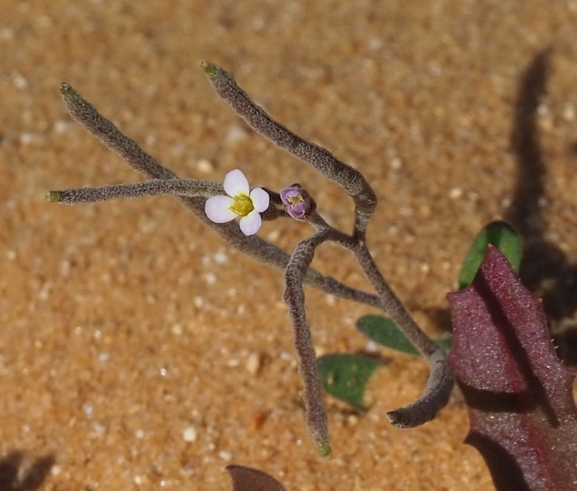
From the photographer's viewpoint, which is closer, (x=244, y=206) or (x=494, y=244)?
(x=244, y=206)

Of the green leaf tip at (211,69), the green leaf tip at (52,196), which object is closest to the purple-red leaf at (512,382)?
the green leaf tip at (211,69)

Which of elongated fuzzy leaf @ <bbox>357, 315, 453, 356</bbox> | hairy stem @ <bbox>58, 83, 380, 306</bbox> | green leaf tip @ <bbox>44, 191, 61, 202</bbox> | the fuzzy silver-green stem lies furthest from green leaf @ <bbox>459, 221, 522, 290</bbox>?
green leaf tip @ <bbox>44, 191, 61, 202</bbox>

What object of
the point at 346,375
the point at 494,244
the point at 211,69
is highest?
the point at 494,244

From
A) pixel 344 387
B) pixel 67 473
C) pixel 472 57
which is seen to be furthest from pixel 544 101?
pixel 67 473

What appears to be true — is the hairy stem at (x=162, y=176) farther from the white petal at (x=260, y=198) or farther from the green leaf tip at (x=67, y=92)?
the white petal at (x=260, y=198)

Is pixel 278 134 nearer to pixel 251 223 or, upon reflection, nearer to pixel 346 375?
pixel 251 223

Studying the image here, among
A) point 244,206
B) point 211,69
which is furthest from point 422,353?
point 211,69
